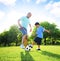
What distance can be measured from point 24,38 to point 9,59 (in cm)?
325

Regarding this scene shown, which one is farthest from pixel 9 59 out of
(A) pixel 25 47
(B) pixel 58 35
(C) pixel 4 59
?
(B) pixel 58 35

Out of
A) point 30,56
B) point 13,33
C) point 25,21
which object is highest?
point 13,33

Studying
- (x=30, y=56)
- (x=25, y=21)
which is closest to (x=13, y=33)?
(x=25, y=21)

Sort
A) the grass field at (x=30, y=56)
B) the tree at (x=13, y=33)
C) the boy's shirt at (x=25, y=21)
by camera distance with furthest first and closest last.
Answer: the tree at (x=13, y=33) < the boy's shirt at (x=25, y=21) < the grass field at (x=30, y=56)

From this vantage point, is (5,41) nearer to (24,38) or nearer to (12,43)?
(12,43)

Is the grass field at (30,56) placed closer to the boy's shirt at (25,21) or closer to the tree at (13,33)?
the boy's shirt at (25,21)

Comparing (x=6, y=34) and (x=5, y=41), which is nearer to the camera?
(x=5, y=41)

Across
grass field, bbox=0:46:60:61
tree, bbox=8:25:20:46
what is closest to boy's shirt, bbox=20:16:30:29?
grass field, bbox=0:46:60:61

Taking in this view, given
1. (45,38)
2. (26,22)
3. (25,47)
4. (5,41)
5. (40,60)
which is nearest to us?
(40,60)

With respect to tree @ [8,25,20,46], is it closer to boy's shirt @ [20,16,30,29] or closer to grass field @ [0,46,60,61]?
boy's shirt @ [20,16,30,29]

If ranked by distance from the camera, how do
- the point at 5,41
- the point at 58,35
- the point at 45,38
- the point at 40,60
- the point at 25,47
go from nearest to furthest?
the point at 40,60 < the point at 25,47 < the point at 5,41 < the point at 45,38 < the point at 58,35

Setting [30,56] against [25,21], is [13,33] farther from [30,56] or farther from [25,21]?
[30,56]

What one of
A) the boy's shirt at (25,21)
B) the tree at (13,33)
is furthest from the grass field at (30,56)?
the tree at (13,33)

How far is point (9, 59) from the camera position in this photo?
7645mm
